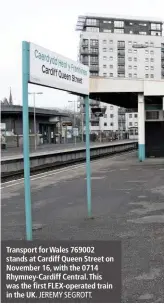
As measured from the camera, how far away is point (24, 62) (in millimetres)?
5648

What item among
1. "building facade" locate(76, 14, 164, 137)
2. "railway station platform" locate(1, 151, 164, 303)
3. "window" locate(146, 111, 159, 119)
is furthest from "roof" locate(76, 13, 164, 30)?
"railway station platform" locate(1, 151, 164, 303)

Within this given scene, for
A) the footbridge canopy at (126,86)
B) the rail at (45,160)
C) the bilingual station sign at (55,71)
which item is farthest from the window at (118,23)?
the bilingual station sign at (55,71)

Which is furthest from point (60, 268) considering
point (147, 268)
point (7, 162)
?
point (7, 162)

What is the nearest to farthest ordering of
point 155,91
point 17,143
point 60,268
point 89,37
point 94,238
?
point 60,268, point 94,238, point 155,91, point 17,143, point 89,37

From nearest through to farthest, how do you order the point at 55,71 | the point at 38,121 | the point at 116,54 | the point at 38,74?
the point at 38,74 < the point at 55,71 < the point at 38,121 < the point at 116,54

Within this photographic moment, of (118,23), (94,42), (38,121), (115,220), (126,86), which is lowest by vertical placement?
(115,220)

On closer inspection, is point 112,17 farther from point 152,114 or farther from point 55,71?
point 55,71

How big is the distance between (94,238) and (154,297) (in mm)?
2363

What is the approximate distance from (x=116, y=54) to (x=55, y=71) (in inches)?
4820

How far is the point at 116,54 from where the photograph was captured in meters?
125

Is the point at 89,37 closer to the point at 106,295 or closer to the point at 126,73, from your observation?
the point at 126,73

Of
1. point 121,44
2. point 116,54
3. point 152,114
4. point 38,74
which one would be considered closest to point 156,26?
point 121,44

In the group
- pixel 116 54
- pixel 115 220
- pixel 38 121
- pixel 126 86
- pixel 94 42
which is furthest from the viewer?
pixel 116 54

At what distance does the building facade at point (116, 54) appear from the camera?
394 ft
